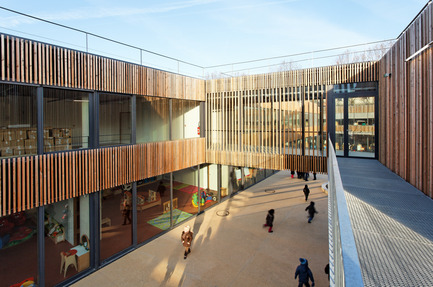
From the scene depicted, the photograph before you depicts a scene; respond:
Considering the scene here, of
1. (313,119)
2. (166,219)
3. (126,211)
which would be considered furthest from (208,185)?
(313,119)

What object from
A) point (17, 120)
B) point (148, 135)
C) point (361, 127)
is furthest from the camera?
point (148, 135)

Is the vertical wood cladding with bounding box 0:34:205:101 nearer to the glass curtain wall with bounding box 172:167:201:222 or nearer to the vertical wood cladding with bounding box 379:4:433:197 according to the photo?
the glass curtain wall with bounding box 172:167:201:222

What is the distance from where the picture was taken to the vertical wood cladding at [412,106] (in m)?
5.23

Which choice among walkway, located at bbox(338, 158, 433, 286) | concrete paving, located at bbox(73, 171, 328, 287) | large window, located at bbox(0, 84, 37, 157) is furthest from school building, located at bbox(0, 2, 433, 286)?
walkway, located at bbox(338, 158, 433, 286)

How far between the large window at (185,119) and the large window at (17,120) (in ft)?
20.7

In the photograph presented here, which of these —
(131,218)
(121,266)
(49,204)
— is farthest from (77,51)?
(121,266)

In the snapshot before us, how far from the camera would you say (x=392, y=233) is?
302 cm

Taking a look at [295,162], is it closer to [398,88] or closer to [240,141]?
[240,141]

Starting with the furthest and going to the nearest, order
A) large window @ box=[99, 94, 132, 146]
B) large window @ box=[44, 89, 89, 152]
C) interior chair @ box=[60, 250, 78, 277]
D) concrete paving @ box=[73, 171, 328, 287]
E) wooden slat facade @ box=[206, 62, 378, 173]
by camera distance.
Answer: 1. wooden slat facade @ box=[206, 62, 378, 173]
2. large window @ box=[99, 94, 132, 146]
3. concrete paving @ box=[73, 171, 328, 287]
4. interior chair @ box=[60, 250, 78, 277]
5. large window @ box=[44, 89, 89, 152]

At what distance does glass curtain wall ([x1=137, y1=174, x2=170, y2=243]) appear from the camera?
10.8 meters

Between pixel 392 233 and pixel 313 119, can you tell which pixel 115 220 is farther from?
pixel 313 119

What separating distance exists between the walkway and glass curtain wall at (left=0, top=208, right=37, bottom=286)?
863 centimetres

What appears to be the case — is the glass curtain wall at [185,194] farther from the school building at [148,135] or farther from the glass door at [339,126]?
the glass door at [339,126]

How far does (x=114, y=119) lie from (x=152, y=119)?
1.95m
